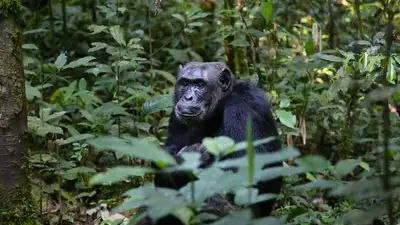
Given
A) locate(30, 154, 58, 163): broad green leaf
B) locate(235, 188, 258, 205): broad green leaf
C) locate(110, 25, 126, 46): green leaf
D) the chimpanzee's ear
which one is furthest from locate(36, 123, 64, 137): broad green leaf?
locate(235, 188, 258, 205): broad green leaf

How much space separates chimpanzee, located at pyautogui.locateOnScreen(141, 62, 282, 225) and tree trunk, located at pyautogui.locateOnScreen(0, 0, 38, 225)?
3.60 ft

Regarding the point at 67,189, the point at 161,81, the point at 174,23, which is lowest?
the point at 67,189

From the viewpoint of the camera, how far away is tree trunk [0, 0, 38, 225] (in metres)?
4.86

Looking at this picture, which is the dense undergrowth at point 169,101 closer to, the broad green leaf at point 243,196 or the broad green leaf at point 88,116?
the broad green leaf at point 88,116

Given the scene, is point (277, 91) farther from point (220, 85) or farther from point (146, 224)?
point (146, 224)

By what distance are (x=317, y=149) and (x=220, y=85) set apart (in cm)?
234

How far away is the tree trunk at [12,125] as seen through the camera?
16.0 feet

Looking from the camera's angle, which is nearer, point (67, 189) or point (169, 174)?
point (169, 174)

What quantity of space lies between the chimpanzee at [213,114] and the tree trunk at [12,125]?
1096 millimetres

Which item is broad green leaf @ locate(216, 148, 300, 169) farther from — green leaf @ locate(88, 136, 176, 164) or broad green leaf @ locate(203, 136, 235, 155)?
green leaf @ locate(88, 136, 176, 164)

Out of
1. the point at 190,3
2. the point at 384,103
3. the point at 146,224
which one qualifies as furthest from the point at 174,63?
the point at 384,103

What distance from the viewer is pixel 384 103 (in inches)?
110

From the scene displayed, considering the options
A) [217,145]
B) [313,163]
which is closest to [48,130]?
[217,145]

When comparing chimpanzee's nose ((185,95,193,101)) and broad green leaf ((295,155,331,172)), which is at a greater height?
broad green leaf ((295,155,331,172))
